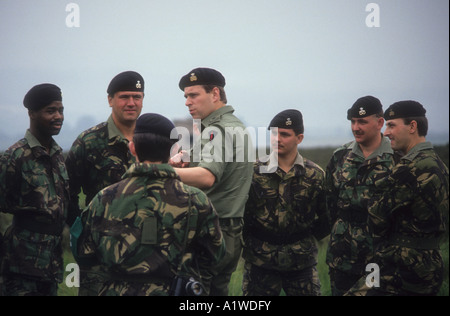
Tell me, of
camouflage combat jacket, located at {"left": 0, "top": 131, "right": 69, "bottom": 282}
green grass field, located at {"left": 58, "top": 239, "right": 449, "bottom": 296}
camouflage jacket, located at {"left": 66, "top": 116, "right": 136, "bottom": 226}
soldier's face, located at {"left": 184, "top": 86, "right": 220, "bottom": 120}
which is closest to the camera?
camouflage combat jacket, located at {"left": 0, "top": 131, "right": 69, "bottom": 282}

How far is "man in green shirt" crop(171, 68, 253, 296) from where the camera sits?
400cm

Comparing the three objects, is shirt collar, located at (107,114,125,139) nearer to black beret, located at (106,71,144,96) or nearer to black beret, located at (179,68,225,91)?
black beret, located at (106,71,144,96)

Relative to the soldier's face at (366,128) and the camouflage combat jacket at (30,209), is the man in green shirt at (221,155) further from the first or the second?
the soldier's face at (366,128)

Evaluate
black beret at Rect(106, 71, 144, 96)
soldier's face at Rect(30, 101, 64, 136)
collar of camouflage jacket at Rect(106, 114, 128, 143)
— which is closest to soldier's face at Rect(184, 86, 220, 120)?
black beret at Rect(106, 71, 144, 96)

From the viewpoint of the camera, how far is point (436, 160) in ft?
14.5

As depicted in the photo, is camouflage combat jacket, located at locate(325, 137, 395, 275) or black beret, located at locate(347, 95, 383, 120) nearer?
camouflage combat jacket, located at locate(325, 137, 395, 275)

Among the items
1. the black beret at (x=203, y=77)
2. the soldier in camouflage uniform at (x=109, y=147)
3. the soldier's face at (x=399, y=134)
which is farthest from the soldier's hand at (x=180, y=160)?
the soldier's face at (x=399, y=134)

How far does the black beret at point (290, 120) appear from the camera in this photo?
5309 mm

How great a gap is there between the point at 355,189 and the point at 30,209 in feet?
9.98

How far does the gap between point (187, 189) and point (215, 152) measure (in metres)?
0.94

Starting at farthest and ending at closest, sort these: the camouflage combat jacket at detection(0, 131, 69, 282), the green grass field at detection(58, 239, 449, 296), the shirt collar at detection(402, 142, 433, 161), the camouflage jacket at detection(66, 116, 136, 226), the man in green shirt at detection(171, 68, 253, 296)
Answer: the green grass field at detection(58, 239, 449, 296) → the camouflage jacket at detection(66, 116, 136, 226) → the shirt collar at detection(402, 142, 433, 161) → the camouflage combat jacket at detection(0, 131, 69, 282) → the man in green shirt at detection(171, 68, 253, 296)

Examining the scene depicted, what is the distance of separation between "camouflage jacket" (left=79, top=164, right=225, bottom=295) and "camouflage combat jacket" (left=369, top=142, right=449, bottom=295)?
2.02 metres

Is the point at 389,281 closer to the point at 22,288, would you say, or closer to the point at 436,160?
the point at 436,160
